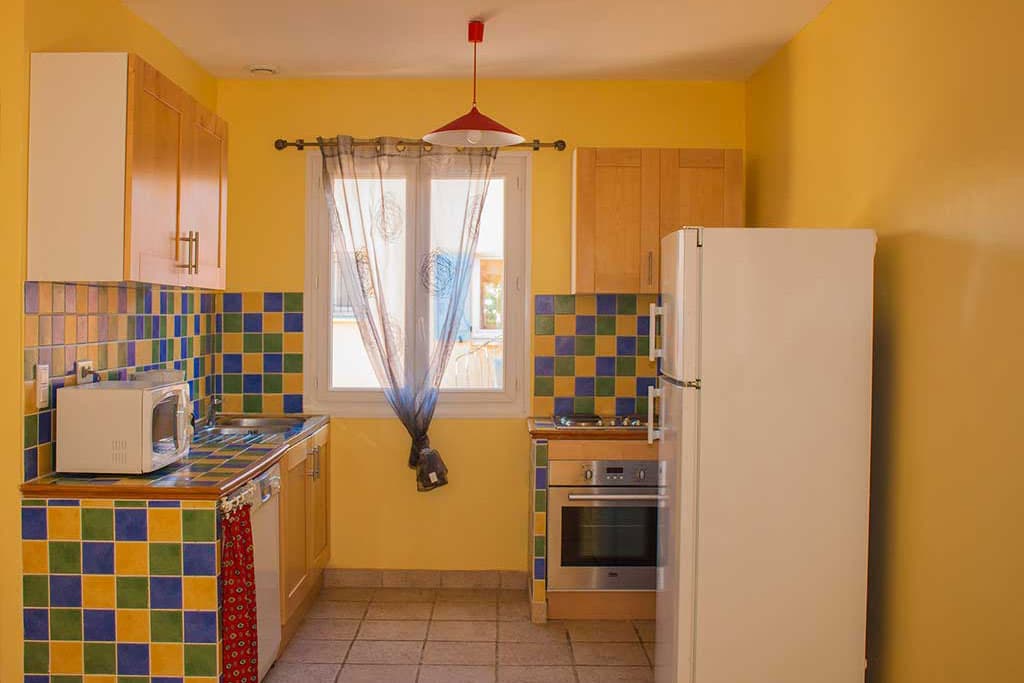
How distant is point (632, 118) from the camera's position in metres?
4.51

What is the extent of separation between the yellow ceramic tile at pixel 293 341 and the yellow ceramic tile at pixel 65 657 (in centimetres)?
198

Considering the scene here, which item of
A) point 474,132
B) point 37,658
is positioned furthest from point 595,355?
point 37,658

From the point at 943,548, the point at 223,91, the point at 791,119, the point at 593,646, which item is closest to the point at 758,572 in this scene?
the point at 943,548

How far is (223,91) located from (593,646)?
3314 mm

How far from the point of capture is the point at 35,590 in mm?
2771

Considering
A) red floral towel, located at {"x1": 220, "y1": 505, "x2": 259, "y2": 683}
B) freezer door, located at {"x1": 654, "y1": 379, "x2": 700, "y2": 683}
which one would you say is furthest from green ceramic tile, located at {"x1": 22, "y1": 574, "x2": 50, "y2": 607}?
freezer door, located at {"x1": 654, "y1": 379, "x2": 700, "y2": 683}

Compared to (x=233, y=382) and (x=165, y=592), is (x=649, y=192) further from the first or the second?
(x=165, y=592)

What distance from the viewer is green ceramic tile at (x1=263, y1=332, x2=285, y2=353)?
452 cm

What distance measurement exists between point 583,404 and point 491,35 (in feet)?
6.23

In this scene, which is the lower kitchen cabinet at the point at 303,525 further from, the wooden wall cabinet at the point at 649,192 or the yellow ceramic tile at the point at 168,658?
the wooden wall cabinet at the point at 649,192

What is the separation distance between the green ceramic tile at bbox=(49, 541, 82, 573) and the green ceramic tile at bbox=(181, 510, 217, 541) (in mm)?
355

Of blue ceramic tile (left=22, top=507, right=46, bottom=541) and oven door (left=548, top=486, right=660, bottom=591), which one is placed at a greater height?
blue ceramic tile (left=22, top=507, right=46, bottom=541)

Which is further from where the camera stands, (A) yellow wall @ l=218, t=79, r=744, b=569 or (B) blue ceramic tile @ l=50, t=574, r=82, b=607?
(A) yellow wall @ l=218, t=79, r=744, b=569

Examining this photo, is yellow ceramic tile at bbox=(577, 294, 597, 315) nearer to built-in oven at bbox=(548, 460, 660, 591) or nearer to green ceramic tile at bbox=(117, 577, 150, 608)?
built-in oven at bbox=(548, 460, 660, 591)
